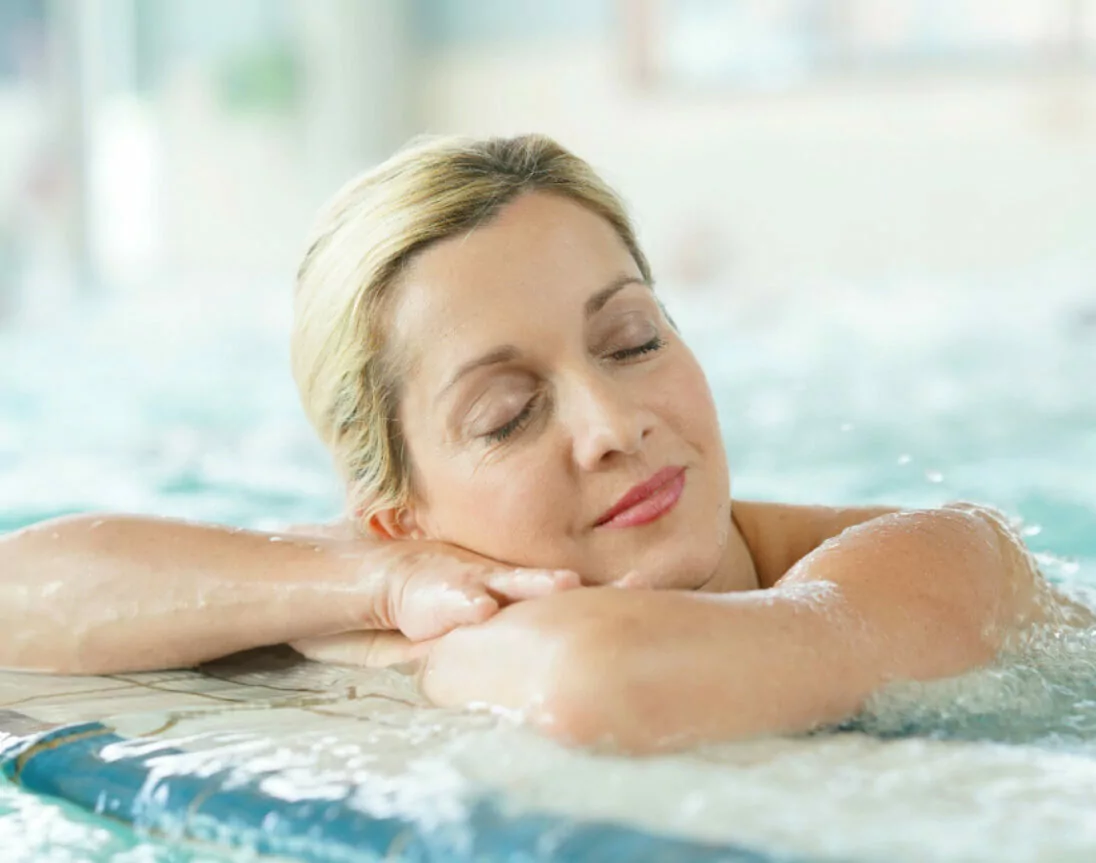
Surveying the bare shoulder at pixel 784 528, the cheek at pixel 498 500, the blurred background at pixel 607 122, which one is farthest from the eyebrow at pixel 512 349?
the blurred background at pixel 607 122

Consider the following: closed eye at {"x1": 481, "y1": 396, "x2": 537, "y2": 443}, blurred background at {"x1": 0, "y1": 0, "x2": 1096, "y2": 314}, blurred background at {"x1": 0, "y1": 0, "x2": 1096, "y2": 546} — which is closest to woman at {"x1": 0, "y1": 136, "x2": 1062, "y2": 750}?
closed eye at {"x1": 481, "y1": 396, "x2": 537, "y2": 443}

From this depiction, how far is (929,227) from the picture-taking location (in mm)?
8266

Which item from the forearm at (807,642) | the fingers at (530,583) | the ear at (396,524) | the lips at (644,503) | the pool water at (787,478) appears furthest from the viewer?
the ear at (396,524)

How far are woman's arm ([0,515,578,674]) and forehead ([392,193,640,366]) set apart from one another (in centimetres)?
28

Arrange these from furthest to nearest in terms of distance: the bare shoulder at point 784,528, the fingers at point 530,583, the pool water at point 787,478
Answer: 1. the bare shoulder at point 784,528
2. the fingers at point 530,583
3. the pool water at point 787,478

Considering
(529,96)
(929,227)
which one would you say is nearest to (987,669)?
(929,227)

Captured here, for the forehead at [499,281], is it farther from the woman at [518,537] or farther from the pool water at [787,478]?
the pool water at [787,478]

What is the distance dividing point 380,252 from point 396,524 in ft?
1.23

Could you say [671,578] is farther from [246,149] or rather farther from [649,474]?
[246,149]

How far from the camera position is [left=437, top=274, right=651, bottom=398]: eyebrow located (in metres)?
1.82

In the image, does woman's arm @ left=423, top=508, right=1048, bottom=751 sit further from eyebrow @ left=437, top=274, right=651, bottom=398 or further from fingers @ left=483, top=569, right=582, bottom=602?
eyebrow @ left=437, top=274, right=651, bottom=398

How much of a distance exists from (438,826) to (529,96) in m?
8.35

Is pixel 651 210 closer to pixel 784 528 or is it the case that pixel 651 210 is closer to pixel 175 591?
pixel 784 528

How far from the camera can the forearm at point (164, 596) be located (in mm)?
1953
